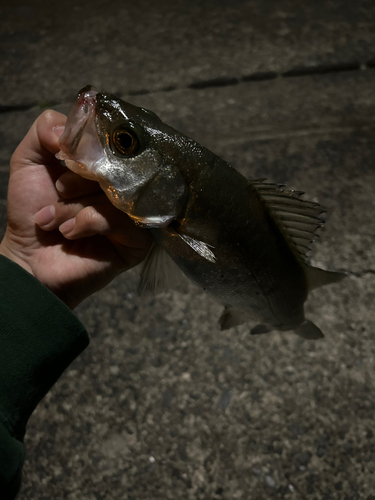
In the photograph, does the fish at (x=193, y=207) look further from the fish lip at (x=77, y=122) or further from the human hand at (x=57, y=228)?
the human hand at (x=57, y=228)

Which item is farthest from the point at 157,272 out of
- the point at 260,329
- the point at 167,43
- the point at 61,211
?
the point at 167,43

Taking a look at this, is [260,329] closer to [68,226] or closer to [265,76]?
[68,226]

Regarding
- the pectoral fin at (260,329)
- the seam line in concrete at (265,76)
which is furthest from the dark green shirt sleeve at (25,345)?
the seam line in concrete at (265,76)

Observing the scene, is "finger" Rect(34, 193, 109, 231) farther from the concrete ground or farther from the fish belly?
the concrete ground

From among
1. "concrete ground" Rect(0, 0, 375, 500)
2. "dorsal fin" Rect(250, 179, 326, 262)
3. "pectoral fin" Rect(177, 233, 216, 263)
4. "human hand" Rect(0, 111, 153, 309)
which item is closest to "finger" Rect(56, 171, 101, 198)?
"human hand" Rect(0, 111, 153, 309)

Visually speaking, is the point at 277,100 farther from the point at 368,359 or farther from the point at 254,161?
the point at 368,359
